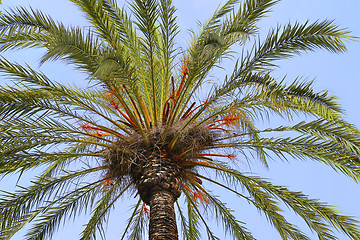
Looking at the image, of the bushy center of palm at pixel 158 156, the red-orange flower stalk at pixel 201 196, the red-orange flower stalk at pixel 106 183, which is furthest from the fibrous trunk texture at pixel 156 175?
the red-orange flower stalk at pixel 201 196

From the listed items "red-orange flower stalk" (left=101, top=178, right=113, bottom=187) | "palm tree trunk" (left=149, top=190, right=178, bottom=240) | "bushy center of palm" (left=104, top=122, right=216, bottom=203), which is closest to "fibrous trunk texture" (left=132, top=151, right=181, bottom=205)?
"bushy center of palm" (left=104, top=122, right=216, bottom=203)

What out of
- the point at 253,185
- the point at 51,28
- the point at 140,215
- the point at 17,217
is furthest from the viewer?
the point at 140,215

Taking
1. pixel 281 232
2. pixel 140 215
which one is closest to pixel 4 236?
pixel 140 215

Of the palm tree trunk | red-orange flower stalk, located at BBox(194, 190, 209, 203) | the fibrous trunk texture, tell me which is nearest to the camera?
the palm tree trunk

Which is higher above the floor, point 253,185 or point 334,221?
point 253,185

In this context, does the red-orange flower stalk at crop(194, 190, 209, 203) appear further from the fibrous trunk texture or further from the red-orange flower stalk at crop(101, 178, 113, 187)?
the red-orange flower stalk at crop(101, 178, 113, 187)

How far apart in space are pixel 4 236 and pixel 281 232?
4972 mm

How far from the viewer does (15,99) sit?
7.61 m

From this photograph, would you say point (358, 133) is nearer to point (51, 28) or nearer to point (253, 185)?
point (253, 185)

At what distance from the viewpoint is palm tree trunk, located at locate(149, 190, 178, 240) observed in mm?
6992

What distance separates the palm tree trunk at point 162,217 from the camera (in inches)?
275

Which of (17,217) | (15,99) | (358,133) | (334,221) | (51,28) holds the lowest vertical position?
(334,221)

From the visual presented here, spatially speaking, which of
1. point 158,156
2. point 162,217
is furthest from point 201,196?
point 162,217

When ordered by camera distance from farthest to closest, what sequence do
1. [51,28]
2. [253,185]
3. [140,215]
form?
[140,215]
[253,185]
[51,28]
